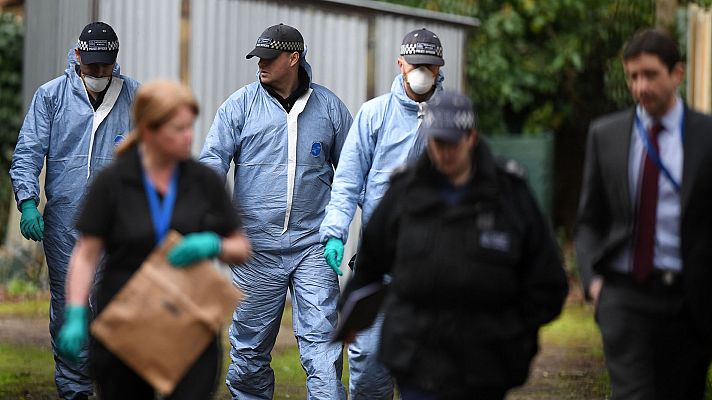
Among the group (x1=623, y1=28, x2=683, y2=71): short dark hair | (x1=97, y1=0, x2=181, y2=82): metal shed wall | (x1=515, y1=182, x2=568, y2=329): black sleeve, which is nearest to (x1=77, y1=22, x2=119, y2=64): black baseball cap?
(x1=97, y1=0, x2=181, y2=82): metal shed wall

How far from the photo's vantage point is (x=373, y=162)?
27.2ft

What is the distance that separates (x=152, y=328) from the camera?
565 cm

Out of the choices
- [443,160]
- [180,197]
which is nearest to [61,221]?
[180,197]

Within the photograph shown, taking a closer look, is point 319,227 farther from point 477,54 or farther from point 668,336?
point 477,54

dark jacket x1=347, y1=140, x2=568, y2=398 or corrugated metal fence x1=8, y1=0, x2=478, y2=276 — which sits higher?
corrugated metal fence x1=8, y1=0, x2=478, y2=276

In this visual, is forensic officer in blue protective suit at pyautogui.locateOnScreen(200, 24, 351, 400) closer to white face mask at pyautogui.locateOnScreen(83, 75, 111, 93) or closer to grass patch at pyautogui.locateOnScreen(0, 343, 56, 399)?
white face mask at pyautogui.locateOnScreen(83, 75, 111, 93)

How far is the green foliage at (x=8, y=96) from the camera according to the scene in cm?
1934

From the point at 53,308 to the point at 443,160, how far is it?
15.2 feet

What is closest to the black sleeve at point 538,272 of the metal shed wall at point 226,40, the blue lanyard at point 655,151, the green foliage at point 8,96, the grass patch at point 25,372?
the blue lanyard at point 655,151

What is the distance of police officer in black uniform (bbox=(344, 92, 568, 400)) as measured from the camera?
545cm

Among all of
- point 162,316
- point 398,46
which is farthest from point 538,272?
point 398,46

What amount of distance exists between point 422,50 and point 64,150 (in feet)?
7.94

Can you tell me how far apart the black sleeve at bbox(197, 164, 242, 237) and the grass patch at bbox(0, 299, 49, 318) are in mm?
9016

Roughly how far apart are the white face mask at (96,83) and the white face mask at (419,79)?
2.07 m
